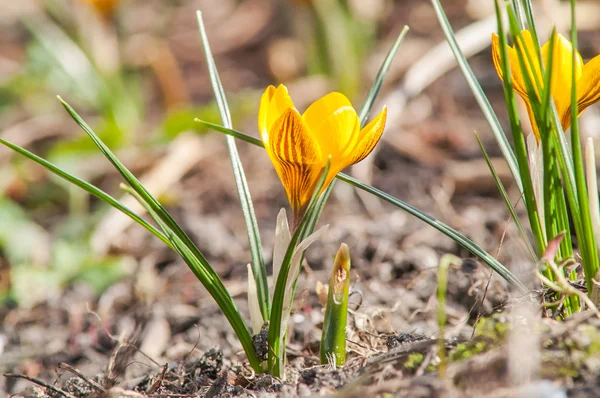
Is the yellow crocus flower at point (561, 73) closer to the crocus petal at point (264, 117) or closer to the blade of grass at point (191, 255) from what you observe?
the crocus petal at point (264, 117)

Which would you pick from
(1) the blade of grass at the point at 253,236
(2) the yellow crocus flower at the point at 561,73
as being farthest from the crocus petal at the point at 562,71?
(1) the blade of grass at the point at 253,236

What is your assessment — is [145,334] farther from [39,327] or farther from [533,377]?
[533,377]

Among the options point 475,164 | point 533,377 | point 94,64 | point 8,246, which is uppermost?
point 94,64

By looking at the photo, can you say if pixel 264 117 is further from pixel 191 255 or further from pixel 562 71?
A: pixel 562 71

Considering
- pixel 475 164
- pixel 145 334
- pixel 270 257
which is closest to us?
pixel 145 334

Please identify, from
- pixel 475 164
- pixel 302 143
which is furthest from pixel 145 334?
pixel 475 164

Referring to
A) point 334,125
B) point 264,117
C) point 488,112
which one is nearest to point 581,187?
point 488,112
